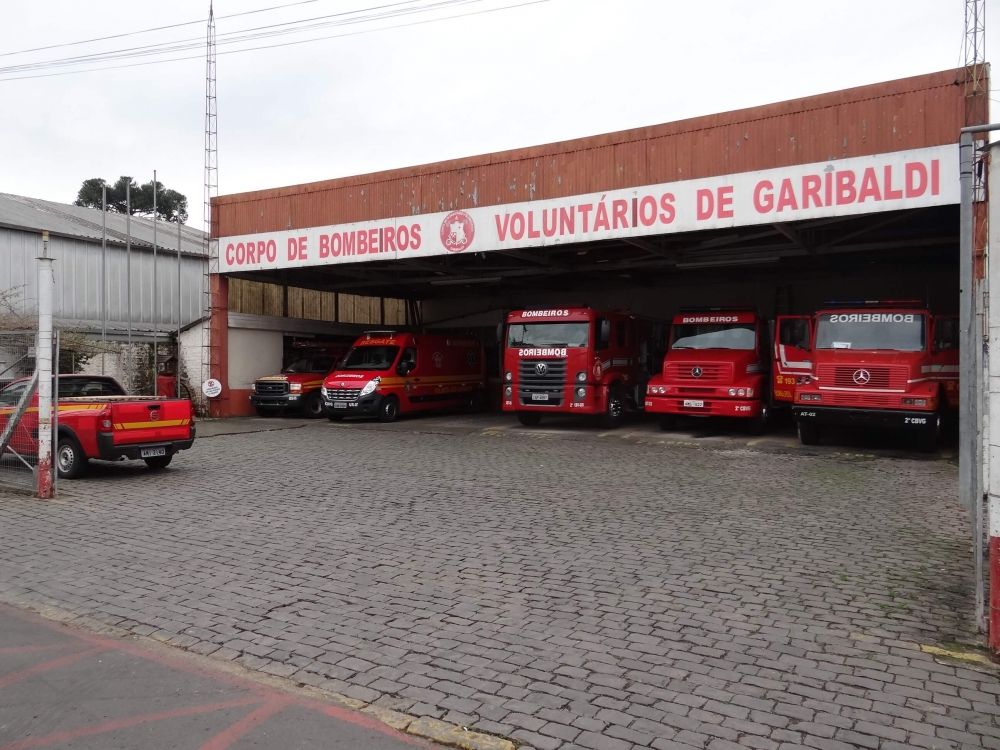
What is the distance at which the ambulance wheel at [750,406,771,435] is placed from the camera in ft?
55.2

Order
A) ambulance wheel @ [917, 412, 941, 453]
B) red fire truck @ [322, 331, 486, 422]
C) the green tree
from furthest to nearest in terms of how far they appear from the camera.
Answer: the green tree
red fire truck @ [322, 331, 486, 422]
ambulance wheel @ [917, 412, 941, 453]

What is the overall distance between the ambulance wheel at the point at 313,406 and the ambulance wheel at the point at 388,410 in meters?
2.52

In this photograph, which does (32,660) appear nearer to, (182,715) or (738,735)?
(182,715)

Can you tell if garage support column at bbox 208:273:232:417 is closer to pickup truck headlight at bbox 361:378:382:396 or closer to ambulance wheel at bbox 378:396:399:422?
pickup truck headlight at bbox 361:378:382:396

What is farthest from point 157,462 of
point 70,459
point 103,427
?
point 103,427

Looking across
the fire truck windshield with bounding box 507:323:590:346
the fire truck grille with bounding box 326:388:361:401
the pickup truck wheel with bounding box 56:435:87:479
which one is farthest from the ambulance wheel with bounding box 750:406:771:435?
the pickup truck wheel with bounding box 56:435:87:479

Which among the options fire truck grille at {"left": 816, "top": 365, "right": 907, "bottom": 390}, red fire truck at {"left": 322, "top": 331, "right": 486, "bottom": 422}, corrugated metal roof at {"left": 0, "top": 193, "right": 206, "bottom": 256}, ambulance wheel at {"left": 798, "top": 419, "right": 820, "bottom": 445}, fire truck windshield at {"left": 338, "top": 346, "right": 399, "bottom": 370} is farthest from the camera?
corrugated metal roof at {"left": 0, "top": 193, "right": 206, "bottom": 256}

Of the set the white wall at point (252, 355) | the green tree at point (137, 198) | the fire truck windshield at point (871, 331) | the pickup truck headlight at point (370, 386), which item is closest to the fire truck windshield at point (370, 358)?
the pickup truck headlight at point (370, 386)

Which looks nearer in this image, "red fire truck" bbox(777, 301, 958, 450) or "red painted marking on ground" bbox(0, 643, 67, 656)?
"red painted marking on ground" bbox(0, 643, 67, 656)

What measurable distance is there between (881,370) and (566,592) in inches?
401

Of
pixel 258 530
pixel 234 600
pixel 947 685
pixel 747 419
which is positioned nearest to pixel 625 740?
pixel 947 685

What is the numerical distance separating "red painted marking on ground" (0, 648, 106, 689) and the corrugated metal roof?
23.0m

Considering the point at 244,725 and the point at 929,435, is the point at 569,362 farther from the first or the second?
the point at 244,725

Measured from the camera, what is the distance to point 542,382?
18438 millimetres
